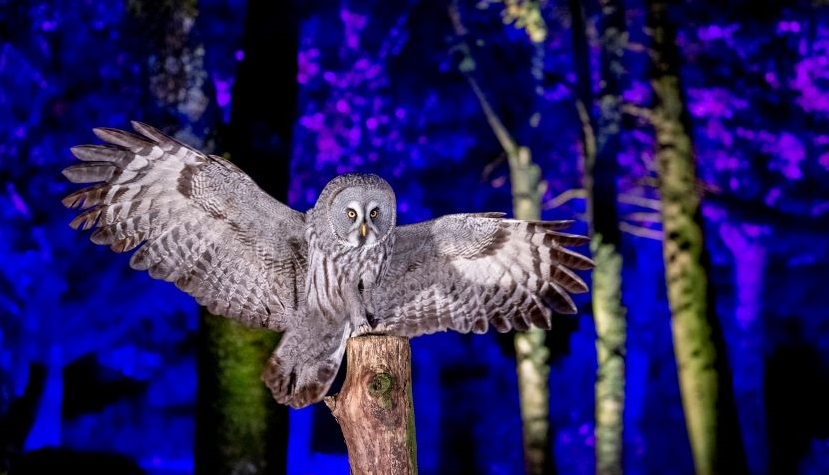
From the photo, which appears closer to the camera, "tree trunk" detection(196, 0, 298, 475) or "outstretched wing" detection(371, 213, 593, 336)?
"outstretched wing" detection(371, 213, 593, 336)

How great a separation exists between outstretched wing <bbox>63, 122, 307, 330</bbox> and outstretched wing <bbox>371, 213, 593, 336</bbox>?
403 mm

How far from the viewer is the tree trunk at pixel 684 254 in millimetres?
5449

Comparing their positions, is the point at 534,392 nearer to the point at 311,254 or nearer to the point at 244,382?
the point at 244,382

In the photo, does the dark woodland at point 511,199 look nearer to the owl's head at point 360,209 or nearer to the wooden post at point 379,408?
the owl's head at point 360,209

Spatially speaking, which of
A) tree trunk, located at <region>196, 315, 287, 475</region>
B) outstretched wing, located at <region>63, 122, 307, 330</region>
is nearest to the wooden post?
outstretched wing, located at <region>63, 122, 307, 330</region>

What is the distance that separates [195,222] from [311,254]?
1.51ft

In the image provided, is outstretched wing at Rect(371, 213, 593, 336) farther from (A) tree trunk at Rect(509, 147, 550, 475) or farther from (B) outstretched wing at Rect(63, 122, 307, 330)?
(A) tree trunk at Rect(509, 147, 550, 475)

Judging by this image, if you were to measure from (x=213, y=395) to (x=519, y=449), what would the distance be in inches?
232

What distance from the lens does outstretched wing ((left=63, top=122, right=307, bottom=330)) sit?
2936 millimetres

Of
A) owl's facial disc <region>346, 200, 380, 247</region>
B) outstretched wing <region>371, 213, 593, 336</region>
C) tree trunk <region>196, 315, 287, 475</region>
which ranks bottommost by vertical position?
tree trunk <region>196, 315, 287, 475</region>

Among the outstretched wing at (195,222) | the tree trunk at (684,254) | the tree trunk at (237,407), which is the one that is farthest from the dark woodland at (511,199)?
the outstretched wing at (195,222)

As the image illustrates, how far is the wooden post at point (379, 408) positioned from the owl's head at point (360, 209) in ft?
1.83

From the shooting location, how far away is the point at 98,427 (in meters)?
9.19

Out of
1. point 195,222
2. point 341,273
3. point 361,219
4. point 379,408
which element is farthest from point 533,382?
point 379,408
